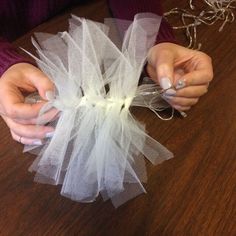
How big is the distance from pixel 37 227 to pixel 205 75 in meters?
0.35

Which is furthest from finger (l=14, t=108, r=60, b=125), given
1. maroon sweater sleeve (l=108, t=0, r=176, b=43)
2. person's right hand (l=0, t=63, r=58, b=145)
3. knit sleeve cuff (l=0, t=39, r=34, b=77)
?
maroon sweater sleeve (l=108, t=0, r=176, b=43)

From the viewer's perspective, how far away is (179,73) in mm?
628

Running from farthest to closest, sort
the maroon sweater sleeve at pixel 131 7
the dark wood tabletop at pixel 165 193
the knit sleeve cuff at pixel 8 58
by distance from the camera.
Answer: the maroon sweater sleeve at pixel 131 7 → the knit sleeve cuff at pixel 8 58 → the dark wood tabletop at pixel 165 193

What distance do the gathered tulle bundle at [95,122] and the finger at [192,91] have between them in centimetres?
7

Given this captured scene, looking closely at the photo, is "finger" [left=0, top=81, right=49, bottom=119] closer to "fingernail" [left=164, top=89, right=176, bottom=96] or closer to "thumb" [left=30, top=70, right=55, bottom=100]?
"thumb" [left=30, top=70, right=55, bottom=100]

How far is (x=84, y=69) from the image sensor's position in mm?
544

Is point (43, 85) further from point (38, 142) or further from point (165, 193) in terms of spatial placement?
point (165, 193)

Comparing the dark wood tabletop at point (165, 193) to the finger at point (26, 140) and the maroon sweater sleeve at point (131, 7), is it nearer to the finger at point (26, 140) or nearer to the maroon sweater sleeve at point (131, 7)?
the finger at point (26, 140)

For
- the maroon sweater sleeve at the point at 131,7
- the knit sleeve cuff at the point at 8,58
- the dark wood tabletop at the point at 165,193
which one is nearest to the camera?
the dark wood tabletop at the point at 165,193

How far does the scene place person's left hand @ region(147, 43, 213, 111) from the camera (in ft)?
1.85

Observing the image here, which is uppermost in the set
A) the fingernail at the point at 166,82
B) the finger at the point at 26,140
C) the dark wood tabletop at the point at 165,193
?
the fingernail at the point at 166,82

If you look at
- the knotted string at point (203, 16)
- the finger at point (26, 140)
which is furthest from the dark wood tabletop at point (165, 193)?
the knotted string at point (203, 16)

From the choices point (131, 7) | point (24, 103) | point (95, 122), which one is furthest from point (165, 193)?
point (131, 7)

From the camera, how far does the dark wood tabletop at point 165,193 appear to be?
0.49 meters
